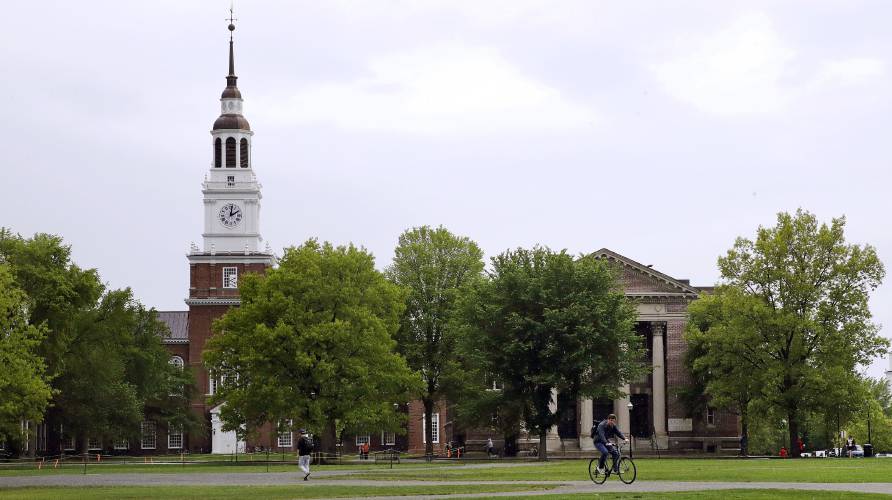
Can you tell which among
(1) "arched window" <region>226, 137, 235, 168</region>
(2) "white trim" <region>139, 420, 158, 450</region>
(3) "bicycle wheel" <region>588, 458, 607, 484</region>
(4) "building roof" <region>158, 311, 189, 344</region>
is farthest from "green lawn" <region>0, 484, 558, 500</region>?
(4) "building roof" <region>158, 311, 189, 344</region>

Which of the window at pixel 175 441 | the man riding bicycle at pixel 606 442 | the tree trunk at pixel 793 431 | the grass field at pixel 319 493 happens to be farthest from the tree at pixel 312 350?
the window at pixel 175 441

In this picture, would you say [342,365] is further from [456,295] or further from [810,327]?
[810,327]

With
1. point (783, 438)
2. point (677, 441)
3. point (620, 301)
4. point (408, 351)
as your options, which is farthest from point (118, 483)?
point (783, 438)

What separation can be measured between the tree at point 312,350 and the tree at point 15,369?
1137 centimetres

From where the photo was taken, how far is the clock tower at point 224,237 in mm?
114125

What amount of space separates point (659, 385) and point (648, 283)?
719cm

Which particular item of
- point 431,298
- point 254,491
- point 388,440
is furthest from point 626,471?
point 388,440

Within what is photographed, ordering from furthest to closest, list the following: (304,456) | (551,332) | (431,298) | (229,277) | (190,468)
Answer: (229,277)
(431,298)
(551,332)
(190,468)
(304,456)

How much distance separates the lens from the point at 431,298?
3364 inches

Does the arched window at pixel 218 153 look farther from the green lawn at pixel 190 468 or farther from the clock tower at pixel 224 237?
the green lawn at pixel 190 468

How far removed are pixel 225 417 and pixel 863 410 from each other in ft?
112

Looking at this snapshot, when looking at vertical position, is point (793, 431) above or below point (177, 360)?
below

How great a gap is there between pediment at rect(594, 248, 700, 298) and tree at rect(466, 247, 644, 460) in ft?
70.2

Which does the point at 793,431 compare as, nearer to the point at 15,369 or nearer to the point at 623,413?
the point at 623,413
